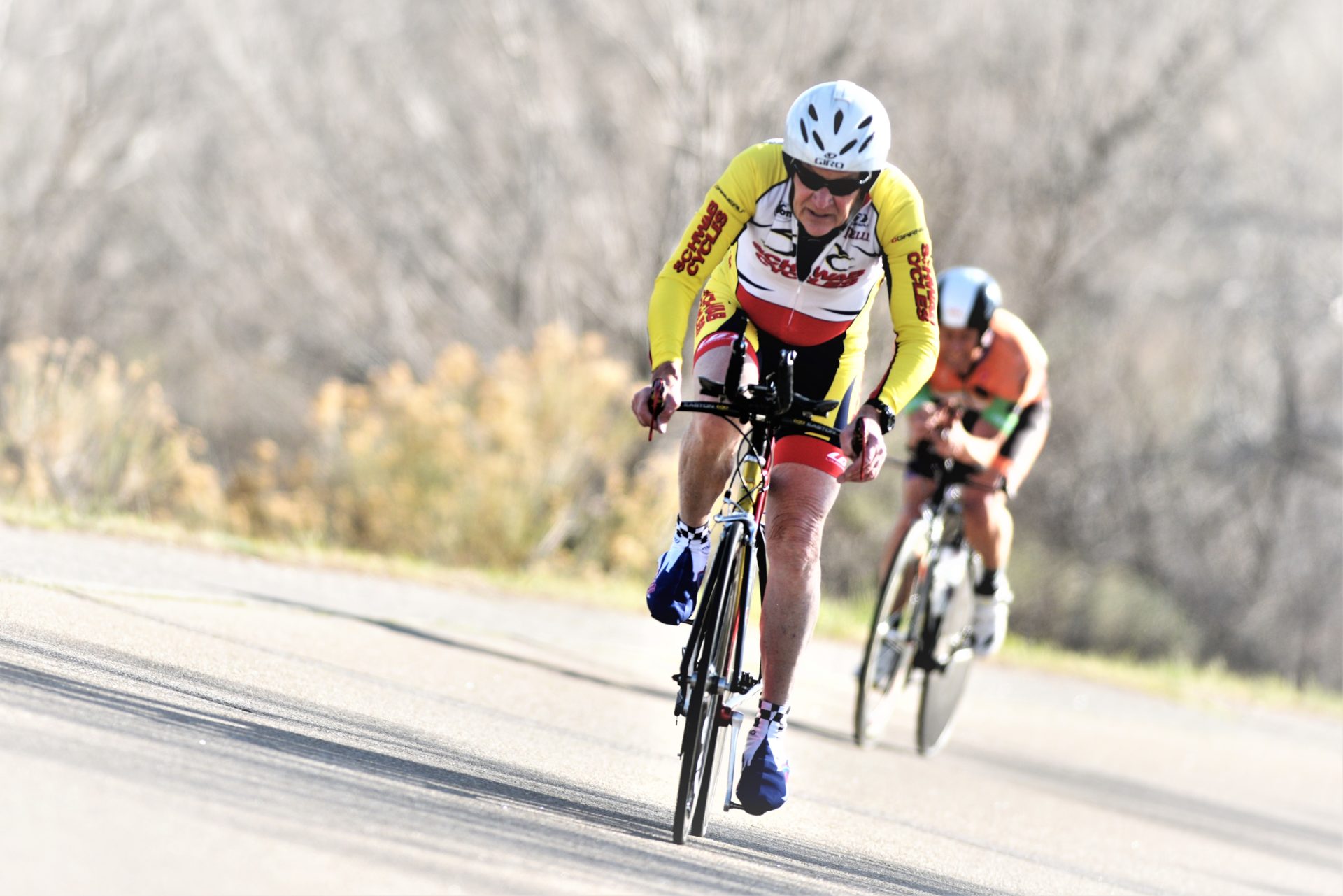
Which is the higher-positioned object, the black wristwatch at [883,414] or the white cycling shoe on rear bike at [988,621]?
the black wristwatch at [883,414]

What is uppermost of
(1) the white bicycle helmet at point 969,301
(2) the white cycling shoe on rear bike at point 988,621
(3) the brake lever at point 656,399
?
(1) the white bicycle helmet at point 969,301

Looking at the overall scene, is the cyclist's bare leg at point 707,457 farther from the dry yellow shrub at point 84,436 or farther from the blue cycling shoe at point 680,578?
the dry yellow shrub at point 84,436

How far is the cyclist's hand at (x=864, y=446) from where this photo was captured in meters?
5.02

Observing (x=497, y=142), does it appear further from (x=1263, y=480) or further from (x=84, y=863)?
(x=84, y=863)

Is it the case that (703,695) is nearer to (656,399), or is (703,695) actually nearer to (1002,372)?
(656,399)

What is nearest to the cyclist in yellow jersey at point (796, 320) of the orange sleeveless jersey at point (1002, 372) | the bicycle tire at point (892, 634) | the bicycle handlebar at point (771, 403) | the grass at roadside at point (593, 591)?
the bicycle handlebar at point (771, 403)

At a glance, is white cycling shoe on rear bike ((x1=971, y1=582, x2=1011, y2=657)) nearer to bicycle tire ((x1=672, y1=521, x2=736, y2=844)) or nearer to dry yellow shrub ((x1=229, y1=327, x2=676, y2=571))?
bicycle tire ((x1=672, y1=521, x2=736, y2=844))

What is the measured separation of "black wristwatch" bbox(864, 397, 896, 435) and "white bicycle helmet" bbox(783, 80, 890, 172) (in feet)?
2.28

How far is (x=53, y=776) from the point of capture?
13.0ft

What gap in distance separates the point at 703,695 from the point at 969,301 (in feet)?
11.5

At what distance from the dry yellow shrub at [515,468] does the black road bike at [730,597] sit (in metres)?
7.43

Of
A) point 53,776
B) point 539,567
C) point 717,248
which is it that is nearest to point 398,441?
point 539,567

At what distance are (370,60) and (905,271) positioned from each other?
20554 mm

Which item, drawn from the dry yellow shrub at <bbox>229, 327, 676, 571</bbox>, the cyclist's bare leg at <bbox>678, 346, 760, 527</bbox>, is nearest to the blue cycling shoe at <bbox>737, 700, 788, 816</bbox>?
the cyclist's bare leg at <bbox>678, 346, 760, 527</bbox>
